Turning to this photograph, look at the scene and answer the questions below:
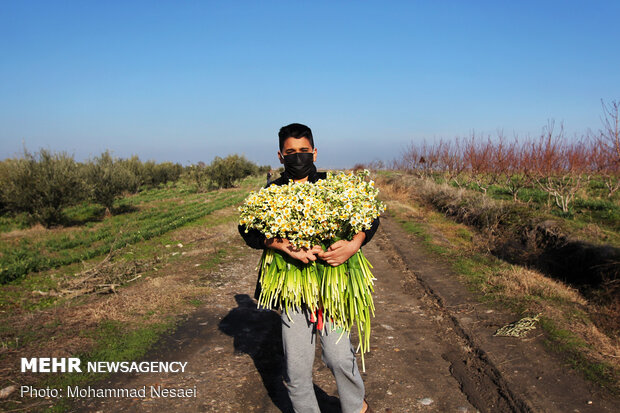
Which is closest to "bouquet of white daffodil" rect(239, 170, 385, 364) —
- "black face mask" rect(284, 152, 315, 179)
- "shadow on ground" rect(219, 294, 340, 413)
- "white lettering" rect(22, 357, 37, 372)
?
"black face mask" rect(284, 152, 315, 179)

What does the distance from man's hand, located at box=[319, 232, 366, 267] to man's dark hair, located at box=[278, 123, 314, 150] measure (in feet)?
2.82

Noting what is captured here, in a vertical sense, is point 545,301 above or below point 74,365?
below

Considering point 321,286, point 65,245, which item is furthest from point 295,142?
point 65,245

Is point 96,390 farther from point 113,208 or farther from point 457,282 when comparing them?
point 113,208

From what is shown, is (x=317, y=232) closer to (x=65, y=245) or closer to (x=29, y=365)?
(x=29, y=365)

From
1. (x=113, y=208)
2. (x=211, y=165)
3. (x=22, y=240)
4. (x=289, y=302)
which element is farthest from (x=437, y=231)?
(x=211, y=165)

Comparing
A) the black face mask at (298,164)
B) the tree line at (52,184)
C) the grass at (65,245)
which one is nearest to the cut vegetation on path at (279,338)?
the grass at (65,245)

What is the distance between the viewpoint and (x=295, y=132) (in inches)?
112

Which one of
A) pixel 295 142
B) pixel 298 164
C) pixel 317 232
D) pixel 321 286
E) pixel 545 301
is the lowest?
pixel 545 301

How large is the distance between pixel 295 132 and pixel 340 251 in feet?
3.20

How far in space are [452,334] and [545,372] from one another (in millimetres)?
1179

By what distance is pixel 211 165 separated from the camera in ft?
121

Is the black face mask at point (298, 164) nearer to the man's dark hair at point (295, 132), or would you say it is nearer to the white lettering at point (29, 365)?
the man's dark hair at point (295, 132)

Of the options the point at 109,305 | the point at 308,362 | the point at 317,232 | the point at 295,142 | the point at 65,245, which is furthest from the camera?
the point at 65,245
